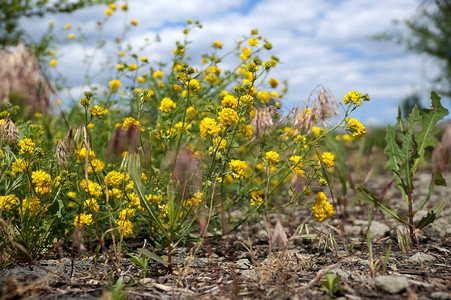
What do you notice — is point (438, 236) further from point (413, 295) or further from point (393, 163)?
point (413, 295)

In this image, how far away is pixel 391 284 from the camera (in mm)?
2057

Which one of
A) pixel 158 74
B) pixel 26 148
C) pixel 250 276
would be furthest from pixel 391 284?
pixel 158 74

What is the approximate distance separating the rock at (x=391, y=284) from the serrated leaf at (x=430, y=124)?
142 centimetres

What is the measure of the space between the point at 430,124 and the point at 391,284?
1.67 meters

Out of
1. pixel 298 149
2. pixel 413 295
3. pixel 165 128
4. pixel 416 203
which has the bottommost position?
pixel 416 203

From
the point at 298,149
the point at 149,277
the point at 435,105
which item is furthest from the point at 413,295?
the point at 435,105

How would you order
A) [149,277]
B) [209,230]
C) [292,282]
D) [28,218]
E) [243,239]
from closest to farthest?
[292,282]
[149,277]
[28,218]
[209,230]
[243,239]

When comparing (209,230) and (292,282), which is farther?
(209,230)

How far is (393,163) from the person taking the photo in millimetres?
3318

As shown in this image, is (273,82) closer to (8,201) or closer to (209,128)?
(209,128)

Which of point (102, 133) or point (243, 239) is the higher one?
point (102, 133)

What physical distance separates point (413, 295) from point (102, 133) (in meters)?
3.66

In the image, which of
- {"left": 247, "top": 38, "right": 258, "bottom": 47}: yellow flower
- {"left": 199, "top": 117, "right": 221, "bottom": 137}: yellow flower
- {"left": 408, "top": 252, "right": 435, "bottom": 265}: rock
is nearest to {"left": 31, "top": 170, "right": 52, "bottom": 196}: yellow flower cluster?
{"left": 199, "top": 117, "right": 221, "bottom": 137}: yellow flower

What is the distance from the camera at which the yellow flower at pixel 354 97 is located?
266 centimetres
